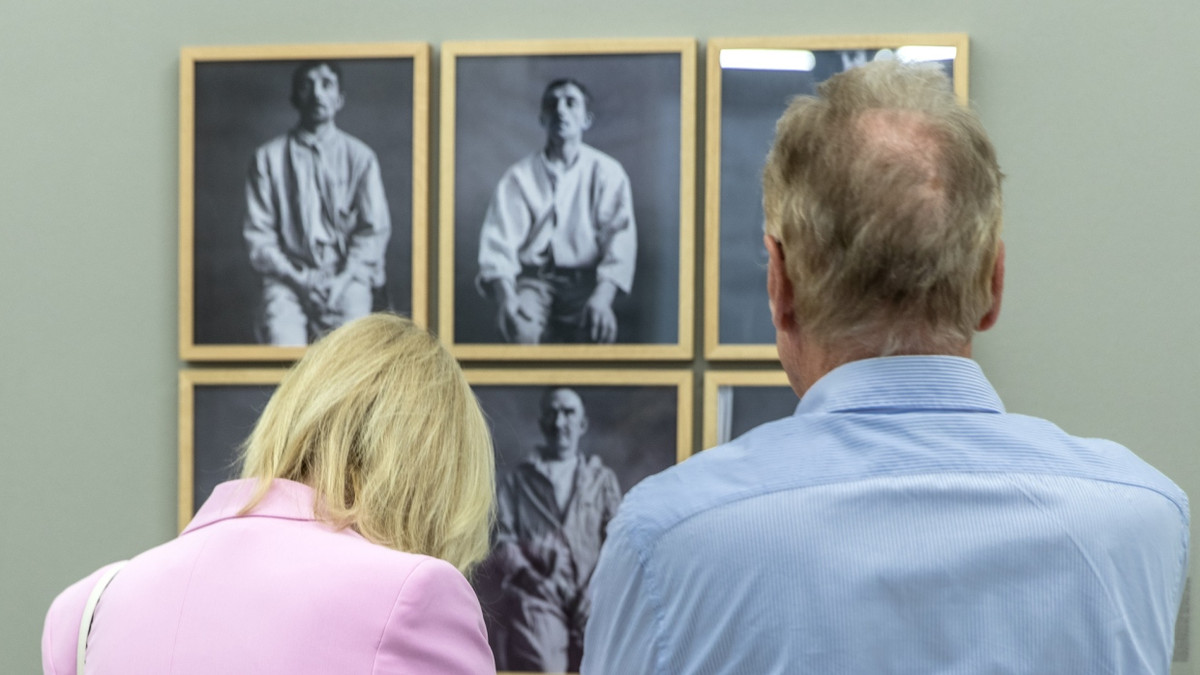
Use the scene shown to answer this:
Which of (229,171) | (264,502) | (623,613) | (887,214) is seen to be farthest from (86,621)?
(229,171)

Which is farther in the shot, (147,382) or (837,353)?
(147,382)

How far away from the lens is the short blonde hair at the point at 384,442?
1471 mm

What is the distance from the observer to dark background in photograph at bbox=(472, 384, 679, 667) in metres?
2.30

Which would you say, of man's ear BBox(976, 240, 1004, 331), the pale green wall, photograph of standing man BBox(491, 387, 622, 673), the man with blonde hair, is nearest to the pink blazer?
the man with blonde hair

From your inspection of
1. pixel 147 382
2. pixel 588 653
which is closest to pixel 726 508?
pixel 588 653

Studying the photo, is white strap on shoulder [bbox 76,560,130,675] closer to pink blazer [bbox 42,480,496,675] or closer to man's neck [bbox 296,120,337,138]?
pink blazer [bbox 42,480,496,675]

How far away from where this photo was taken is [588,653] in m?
0.99

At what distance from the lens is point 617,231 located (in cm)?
230

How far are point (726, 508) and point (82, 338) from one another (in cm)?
193

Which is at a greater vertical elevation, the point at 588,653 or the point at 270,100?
the point at 270,100

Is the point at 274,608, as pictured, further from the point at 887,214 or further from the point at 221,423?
the point at 221,423

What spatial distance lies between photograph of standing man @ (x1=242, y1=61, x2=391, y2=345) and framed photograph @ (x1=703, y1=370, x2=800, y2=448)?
692mm

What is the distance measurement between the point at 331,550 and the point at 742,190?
1.22 m

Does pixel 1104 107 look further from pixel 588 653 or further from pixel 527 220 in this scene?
pixel 588 653
